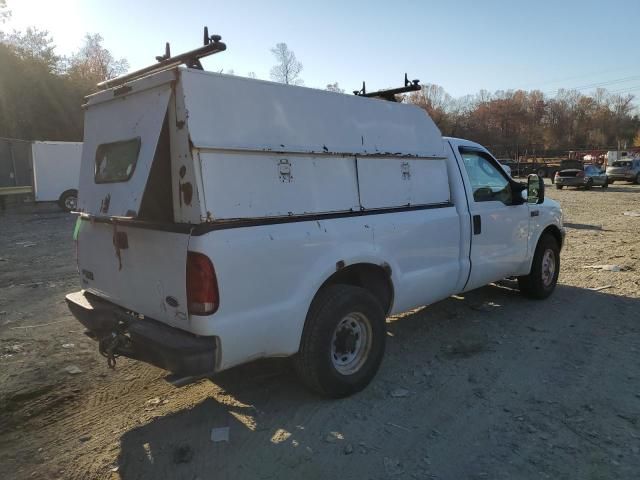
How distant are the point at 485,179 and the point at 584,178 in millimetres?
26709

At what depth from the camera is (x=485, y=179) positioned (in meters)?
5.33

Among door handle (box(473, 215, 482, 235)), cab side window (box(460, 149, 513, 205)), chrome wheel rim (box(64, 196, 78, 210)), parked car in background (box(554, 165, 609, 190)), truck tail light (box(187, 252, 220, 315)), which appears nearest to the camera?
truck tail light (box(187, 252, 220, 315))

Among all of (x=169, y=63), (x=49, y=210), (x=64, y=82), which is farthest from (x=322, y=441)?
(x=64, y=82)

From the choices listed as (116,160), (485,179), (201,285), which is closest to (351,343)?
(201,285)

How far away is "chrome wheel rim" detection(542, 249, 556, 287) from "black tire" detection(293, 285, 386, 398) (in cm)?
332

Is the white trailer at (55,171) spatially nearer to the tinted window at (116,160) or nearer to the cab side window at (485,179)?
the tinted window at (116,160)

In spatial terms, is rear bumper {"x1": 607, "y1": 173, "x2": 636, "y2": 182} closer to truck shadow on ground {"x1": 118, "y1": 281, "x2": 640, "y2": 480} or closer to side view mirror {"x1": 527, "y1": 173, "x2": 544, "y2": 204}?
side view mirror {"x1": 527, "y1": 173, "x2": 544, "y2": 204}

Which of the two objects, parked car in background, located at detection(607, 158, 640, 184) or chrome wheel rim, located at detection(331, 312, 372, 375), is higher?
parked car in background, located at detection(607, 158, 640, 184)

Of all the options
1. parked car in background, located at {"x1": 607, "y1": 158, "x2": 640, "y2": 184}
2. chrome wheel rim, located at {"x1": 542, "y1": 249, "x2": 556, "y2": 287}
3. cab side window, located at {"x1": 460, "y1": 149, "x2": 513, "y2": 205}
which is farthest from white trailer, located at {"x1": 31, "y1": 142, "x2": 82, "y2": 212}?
parked car in background, located at {"x1": 607, "y1": 158, "x2": 640, "y2": 184}

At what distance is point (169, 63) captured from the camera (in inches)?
139

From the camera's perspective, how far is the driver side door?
504 centimetres

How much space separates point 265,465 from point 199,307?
41.9 inches

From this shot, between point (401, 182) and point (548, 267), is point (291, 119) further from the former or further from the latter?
point (548, 267)

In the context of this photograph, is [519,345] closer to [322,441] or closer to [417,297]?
[417,297]
